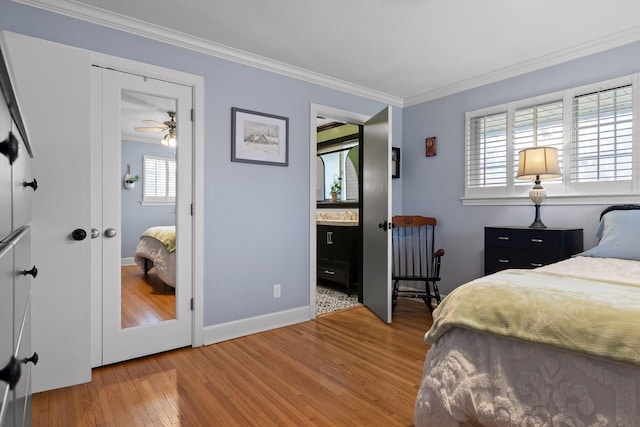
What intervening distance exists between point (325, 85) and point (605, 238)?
2.69m

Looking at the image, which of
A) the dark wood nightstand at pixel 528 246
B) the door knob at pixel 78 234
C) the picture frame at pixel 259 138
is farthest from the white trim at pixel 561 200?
the door knob at pixel 78 234

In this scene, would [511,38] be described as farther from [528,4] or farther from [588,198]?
[588,198]

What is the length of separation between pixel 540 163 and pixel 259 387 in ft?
8.99

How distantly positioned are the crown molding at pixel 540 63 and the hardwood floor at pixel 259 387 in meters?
2.62

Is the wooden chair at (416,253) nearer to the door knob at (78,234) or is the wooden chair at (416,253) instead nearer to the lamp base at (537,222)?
the lamp base at (537,222)

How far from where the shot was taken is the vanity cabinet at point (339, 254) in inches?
176

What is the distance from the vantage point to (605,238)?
2.50 meters

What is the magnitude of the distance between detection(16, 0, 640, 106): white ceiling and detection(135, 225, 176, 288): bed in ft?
4.76

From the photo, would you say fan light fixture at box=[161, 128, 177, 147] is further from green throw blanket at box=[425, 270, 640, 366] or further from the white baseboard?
green throw blanket at box=[425, 270, 640, 366]

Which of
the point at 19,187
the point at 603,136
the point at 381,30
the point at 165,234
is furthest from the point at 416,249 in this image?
the point at 19,187

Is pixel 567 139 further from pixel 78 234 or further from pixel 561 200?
pixel 78 234

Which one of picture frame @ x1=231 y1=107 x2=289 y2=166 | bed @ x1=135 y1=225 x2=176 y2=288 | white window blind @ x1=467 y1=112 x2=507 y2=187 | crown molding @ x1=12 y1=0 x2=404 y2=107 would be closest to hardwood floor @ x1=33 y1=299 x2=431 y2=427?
bed @ x1=135 y1=225 x2=176 y2=288

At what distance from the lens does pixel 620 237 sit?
238cm

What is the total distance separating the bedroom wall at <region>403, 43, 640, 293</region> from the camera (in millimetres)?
3051
